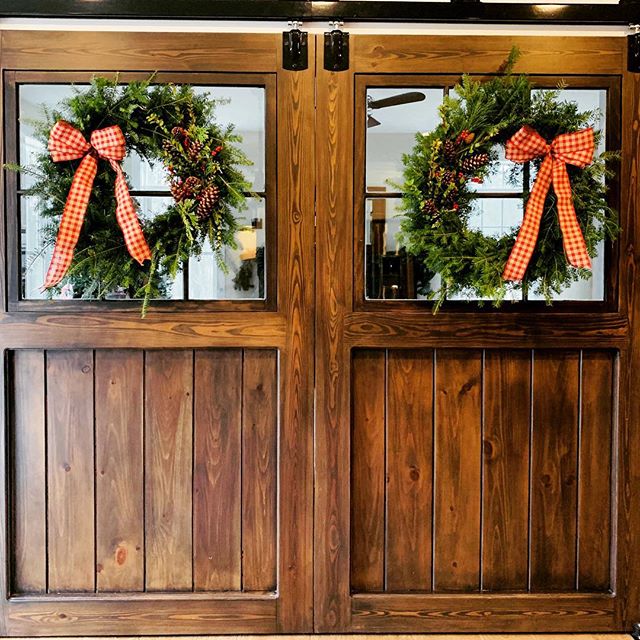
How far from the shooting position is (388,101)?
259 cm

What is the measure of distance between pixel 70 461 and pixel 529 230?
182 centimetres

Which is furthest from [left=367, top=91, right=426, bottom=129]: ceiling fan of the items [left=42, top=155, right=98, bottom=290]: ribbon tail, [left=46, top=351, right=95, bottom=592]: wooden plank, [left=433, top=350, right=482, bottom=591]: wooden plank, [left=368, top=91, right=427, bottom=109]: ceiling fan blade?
[left=46, top=351, right=95, bottom=592]: wooden plank

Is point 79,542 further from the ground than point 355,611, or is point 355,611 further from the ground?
point 79,542

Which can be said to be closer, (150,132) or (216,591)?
(150,132)

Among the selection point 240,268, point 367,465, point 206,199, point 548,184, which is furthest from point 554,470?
point 206,199

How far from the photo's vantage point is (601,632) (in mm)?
2666

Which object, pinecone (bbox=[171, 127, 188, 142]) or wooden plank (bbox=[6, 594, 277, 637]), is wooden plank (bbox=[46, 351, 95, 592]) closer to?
wooden plank (bbox=[6, 594, 277, 637])

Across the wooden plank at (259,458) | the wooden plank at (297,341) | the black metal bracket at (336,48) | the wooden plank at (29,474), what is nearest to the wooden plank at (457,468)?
the wooden plank at (297,341)

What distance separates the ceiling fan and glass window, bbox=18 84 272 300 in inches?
14.9

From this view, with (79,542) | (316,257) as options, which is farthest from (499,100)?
(79,542)

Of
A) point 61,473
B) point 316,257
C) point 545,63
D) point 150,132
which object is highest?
point 545,63

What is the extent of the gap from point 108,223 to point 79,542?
1156 mm

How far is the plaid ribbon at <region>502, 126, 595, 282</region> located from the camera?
2.44 metres

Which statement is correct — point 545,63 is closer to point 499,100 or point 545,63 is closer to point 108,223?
point 499,100
